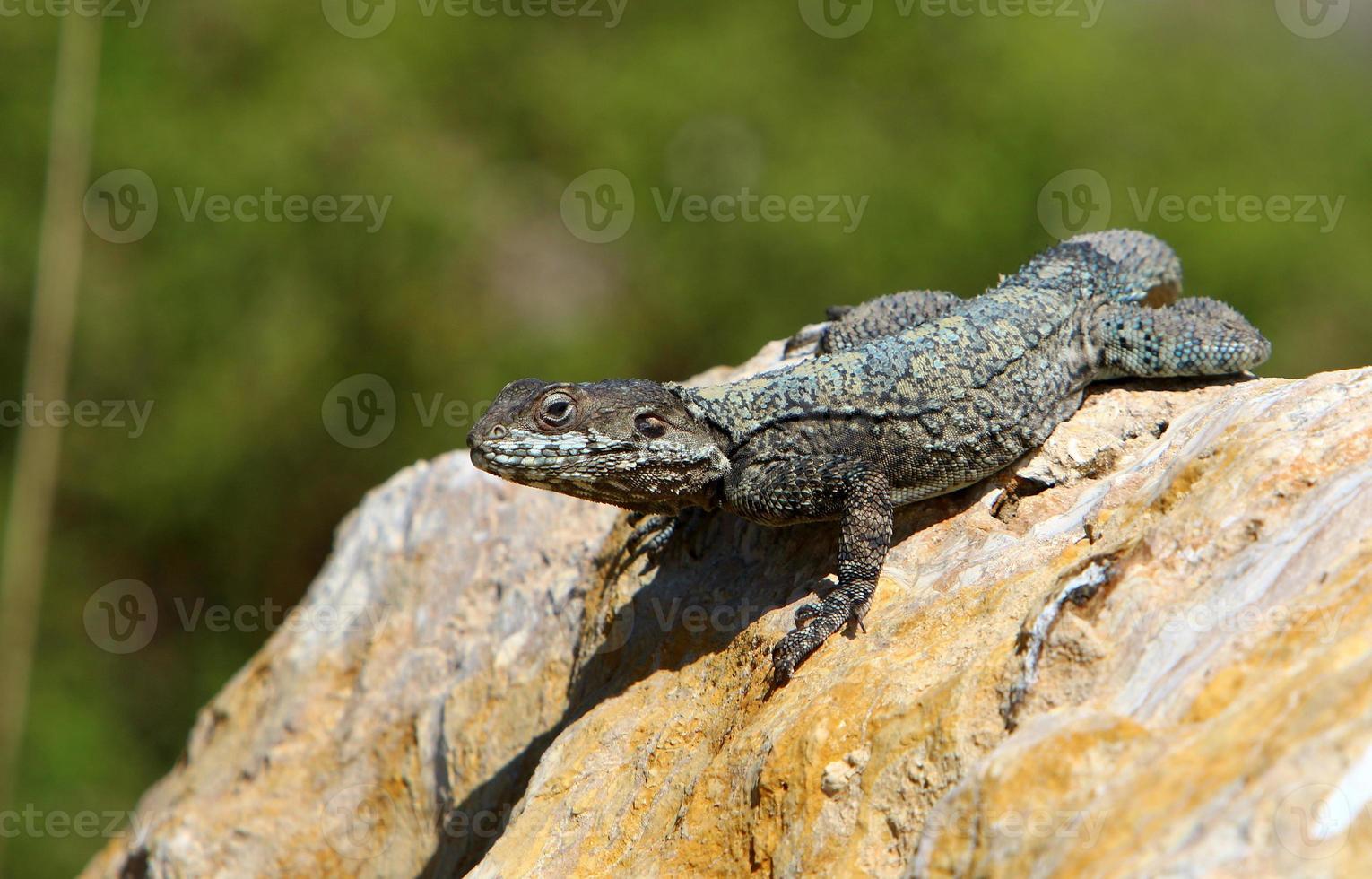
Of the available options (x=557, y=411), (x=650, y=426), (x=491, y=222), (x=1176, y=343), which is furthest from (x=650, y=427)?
(x=491, y=222)

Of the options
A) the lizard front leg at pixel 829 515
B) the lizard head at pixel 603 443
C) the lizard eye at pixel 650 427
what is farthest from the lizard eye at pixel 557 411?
the lizard front leg at pixel 829 515

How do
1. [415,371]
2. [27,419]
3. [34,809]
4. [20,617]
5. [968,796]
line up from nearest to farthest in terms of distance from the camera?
[968,796] < [20,617] < [27,419] < [34,809] < [415,371]

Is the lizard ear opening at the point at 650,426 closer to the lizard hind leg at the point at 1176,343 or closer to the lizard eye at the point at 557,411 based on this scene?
the lizard eye at the point at 557,411

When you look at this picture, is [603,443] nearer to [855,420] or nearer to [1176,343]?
[855,420]

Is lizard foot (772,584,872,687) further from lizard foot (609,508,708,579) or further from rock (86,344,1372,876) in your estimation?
lizard foot (609,508,708,579)

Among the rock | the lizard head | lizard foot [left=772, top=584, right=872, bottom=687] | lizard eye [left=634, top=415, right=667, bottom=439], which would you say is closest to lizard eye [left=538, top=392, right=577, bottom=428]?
the lizard head

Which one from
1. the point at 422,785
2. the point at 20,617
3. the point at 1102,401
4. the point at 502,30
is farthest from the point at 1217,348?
the point at 502,30

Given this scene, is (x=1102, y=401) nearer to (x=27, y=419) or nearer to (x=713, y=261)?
(x=27, y=419)
